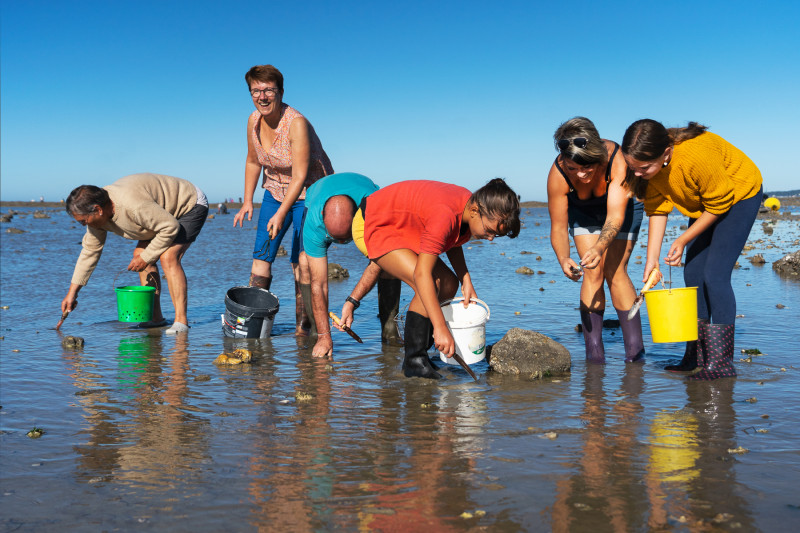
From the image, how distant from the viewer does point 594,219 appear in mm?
4582

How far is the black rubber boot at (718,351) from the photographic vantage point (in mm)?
4203

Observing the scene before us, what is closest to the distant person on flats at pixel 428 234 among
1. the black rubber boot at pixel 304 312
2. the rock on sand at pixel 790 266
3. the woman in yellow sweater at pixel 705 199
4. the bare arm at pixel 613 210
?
the bare arm at pixel 613 210

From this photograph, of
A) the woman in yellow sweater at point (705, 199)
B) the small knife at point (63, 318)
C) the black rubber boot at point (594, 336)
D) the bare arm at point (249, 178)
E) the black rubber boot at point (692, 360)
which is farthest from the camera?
the bare arm at point (249, 178)

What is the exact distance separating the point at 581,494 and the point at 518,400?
1.30 meters

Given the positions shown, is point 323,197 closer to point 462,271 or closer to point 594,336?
point 462,271

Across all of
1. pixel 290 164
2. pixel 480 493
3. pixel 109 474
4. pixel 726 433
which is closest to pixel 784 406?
pixel 726 433

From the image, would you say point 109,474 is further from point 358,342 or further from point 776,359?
point 776,359

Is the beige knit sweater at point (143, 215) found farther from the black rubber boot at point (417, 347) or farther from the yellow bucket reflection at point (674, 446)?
the yellow bucket reflection at point (674, 446)

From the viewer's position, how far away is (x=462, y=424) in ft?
11.3

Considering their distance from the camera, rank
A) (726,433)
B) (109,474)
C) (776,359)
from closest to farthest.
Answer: (109,474), (726,433), (776,359)

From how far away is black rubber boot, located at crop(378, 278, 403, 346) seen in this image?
5582mm

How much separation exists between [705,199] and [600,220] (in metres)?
0.69

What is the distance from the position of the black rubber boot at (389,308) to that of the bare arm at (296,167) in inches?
38.5

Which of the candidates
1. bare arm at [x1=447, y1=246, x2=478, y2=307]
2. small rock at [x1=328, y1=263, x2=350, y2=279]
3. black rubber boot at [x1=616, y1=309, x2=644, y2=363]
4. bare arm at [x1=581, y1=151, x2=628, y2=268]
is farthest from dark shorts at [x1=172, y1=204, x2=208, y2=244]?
black rubber boot at [x1=616, y1=309, x2=644, y2=363]
